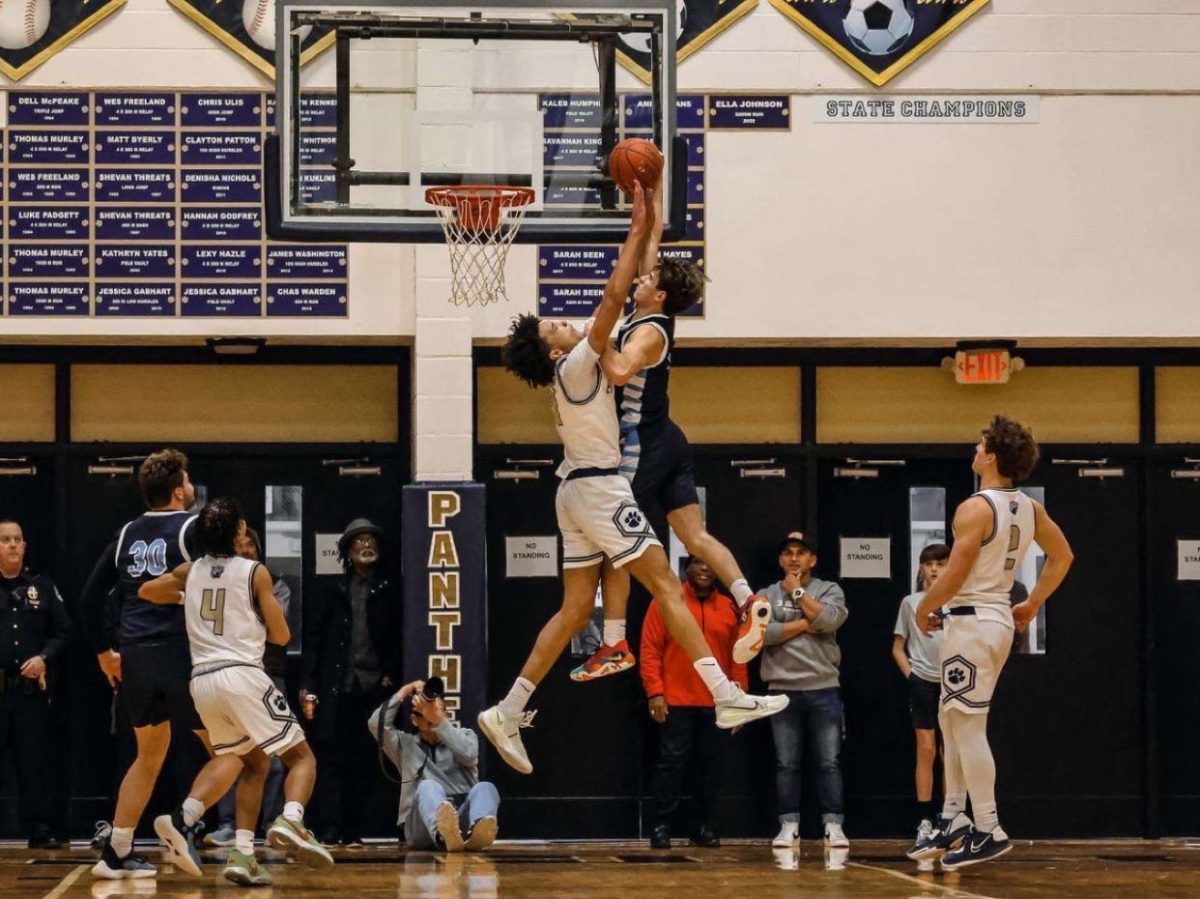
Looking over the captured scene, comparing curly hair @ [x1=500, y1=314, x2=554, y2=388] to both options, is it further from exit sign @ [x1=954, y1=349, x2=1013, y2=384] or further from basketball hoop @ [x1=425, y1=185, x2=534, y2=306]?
exit sign @ [x1=954, y1=349, x2=1013, y2=384]

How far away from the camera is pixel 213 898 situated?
8.95m

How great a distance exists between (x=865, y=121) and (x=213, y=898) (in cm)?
662

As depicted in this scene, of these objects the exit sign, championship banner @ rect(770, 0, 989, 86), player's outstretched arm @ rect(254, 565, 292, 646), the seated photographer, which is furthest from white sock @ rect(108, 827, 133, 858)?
championship banner @ rect(770, 0, 989, 86)

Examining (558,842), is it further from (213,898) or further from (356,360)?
(213,898)

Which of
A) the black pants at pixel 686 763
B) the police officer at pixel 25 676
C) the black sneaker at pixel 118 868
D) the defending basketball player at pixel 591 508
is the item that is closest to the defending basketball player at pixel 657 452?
the defending basketball player at pixel 591 508

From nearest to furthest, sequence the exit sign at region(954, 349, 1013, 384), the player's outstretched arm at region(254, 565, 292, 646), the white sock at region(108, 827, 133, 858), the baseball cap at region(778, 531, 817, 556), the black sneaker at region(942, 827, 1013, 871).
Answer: the player's outstretched arm at region(254, 565, 292, 646)
the black sneaker at region(942, 827, 1013, 871)
the white sock at region(108, 827, 133, 858)
the baseball cap at region(778, 531, 817, 556)
the exit sign at region(954, 349, 1013, 384)

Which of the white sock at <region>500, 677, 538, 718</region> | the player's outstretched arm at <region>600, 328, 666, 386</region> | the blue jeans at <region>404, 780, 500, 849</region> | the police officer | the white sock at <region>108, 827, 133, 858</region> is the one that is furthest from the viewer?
the police officer

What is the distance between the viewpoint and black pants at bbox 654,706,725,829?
1251 cm

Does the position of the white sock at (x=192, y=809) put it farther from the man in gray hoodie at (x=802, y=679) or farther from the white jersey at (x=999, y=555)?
the man in gray hoodie at (x=802, y=679)

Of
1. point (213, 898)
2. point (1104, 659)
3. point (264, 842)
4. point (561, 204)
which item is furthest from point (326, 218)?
point (1104, 659)

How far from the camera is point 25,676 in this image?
12.3 metres

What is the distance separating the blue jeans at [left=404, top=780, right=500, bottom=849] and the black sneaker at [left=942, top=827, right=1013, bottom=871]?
270cm

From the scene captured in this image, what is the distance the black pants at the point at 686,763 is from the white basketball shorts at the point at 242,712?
3.49 meters

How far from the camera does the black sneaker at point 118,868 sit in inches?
391
